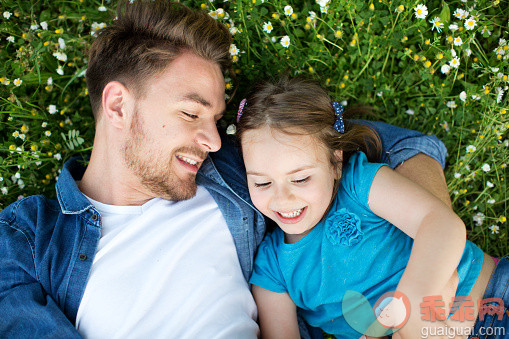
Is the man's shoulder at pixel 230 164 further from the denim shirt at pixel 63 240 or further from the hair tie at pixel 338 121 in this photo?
the hair tie at pixel 338 121

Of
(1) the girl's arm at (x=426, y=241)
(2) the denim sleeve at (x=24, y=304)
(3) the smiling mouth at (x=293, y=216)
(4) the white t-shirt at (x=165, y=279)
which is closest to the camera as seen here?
(1) the girl's arm at (x=426, y=241)

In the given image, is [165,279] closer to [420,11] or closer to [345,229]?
[345,229]

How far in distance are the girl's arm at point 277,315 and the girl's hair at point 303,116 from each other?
2.62ft

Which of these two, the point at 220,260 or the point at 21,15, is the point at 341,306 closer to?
the point at 220,260

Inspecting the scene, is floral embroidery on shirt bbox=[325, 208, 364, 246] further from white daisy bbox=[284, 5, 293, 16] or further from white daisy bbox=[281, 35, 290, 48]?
white daisy bbox=[284, 5, 293, 16]

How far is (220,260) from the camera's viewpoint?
254cm

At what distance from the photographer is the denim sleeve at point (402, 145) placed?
2635 millimetres

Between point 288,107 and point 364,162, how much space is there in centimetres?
57

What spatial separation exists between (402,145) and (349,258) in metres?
0.81

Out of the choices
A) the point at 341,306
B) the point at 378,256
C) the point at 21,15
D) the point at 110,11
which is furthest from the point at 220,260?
the point at 21,15

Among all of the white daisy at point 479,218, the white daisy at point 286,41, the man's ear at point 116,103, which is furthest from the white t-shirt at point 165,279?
the white daisy at point 479,218

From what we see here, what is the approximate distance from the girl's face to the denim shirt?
0.39m

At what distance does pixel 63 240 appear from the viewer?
8.06 feet

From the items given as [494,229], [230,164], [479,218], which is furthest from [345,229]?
[494,229]
